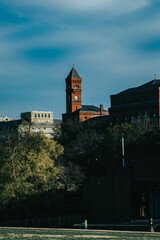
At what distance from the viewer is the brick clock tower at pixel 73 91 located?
570 feet

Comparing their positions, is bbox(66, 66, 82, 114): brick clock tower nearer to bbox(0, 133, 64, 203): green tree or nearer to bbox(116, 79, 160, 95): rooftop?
bbox(116, 79, 160, 95): rooftop

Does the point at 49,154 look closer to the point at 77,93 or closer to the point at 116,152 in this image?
the point at 116,152

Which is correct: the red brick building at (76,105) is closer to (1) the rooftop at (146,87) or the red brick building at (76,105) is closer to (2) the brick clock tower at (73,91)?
(2) the brick clock tower at (73,91)

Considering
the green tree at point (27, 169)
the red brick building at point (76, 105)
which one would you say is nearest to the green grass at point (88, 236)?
the green tree at point (27, 169)

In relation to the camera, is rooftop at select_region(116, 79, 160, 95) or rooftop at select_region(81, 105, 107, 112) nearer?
rooftop at select_region(116, 79, 160, 95)

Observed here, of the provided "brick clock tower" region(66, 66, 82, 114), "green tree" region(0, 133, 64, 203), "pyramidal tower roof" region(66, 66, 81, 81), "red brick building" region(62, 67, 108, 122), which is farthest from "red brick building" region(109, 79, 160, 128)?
"green tree" region(0, 133, 64, 203)

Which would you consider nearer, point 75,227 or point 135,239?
point 135,239

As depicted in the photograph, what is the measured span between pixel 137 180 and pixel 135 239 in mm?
18386

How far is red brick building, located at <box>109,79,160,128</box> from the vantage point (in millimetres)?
132750

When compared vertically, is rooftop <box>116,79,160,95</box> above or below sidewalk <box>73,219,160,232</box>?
above

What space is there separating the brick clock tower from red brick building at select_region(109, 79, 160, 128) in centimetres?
2894

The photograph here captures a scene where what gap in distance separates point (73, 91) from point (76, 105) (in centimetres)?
522

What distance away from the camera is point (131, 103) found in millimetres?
141000

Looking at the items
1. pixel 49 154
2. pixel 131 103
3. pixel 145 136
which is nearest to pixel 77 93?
pixel 131 103
